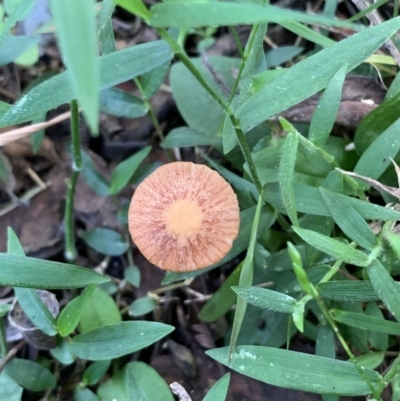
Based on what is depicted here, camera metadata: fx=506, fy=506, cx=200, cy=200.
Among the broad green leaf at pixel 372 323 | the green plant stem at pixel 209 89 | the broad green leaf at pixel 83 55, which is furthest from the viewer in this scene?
the broad green leaf at pixel 372 323

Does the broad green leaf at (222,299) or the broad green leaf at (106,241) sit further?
the broad green leaf at (106,241)

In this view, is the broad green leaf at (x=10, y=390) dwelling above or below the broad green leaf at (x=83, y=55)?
below

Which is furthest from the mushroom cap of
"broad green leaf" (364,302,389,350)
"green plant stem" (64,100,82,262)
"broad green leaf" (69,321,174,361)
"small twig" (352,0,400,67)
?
"small twig" (352,0,400,67)

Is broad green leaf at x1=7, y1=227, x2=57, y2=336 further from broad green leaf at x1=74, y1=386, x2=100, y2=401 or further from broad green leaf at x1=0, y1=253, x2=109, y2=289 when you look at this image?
broad green leaf at x1=74, y1=386, x2=100, y2=401

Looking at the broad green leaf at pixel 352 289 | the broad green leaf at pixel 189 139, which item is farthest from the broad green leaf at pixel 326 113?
the broad green leaf at pixel 189 139

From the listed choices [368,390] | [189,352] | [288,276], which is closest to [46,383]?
[189,352]

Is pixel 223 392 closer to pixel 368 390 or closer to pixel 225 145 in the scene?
pixel 368 390

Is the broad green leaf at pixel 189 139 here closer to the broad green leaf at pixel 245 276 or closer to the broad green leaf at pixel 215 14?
the broad green leaf at pixel 245 276
